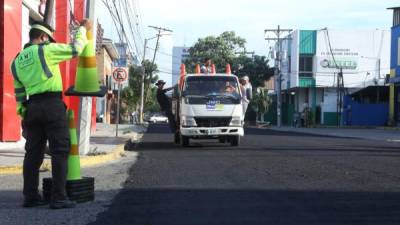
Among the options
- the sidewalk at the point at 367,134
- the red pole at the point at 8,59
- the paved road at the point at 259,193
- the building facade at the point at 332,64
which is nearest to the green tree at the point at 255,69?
the building facade at the point at 332,64

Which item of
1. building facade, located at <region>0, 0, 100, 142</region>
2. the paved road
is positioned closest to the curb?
the paved road

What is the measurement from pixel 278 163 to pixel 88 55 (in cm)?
605

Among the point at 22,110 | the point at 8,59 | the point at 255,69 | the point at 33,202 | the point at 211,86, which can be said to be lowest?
the point at 33,202

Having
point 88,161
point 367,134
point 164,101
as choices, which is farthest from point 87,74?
point 367,134

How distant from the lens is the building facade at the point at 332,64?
66.2m

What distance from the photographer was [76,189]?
7.53 metres

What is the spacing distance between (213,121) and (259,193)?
31.8 ft

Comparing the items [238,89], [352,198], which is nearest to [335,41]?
[238,89]

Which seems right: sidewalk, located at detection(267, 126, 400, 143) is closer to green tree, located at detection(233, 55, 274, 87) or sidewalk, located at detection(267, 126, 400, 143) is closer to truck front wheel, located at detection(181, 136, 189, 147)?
truck front wheel, located at detection(181, 136, 189, 147)

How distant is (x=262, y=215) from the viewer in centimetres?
685

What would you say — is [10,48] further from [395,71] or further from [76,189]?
[395,71]

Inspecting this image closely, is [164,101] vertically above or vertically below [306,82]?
below

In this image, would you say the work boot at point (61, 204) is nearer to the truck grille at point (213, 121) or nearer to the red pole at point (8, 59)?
the red pole at point (8, 59)

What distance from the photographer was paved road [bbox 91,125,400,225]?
6.73 m
